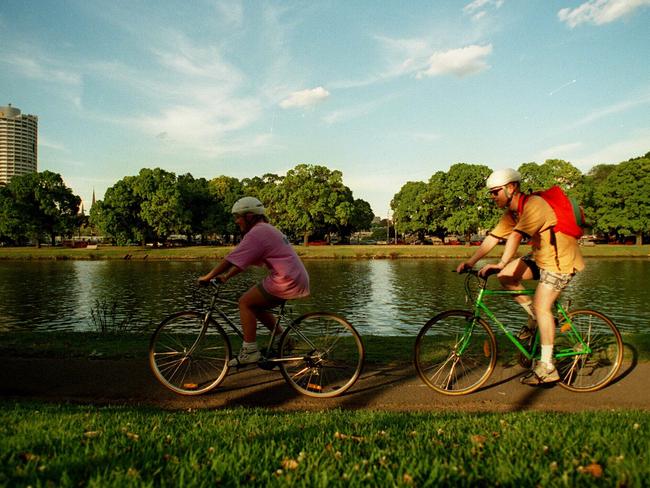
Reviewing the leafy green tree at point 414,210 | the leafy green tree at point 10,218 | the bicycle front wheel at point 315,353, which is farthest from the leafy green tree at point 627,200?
the leafy green tree at point 10,218

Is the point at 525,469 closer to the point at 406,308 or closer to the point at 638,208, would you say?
the point at 406,308

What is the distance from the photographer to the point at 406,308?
19.2 m

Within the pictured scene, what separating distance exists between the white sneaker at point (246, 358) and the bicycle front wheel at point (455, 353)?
1.83 m

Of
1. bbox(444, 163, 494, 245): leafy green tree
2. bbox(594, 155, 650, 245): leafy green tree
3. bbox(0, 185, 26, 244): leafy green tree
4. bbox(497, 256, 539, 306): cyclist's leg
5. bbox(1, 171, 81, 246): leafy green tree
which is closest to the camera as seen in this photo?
bbox(497, 256, 539, 306): cyclist's leg

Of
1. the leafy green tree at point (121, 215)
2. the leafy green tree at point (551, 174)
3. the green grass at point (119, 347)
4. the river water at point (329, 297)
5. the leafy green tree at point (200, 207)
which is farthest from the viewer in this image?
the leafy green tree at point (200, 207)

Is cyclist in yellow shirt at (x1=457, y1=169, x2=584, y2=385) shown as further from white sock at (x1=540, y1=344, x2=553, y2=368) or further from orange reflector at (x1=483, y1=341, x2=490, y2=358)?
orange reflector at (x1=483, y1=341, x2=490, y2=358)

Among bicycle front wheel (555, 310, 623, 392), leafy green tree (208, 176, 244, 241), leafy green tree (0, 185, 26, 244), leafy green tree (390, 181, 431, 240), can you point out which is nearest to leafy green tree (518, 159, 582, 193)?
leafy green tree (390, 181, 431, 240)

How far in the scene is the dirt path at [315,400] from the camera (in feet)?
16.6

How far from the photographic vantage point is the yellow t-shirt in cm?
511

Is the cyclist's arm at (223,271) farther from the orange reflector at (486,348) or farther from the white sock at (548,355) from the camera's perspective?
the white sock at (548,355)

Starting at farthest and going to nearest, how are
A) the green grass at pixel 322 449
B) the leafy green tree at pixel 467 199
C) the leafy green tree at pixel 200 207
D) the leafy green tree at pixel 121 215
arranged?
1. the leafy green tree at pixel 200 207
2. the leafy green tree at pixel 121 215
3. the leafy green tree at pixel 467 199
4. the green grass at pixel 322 449

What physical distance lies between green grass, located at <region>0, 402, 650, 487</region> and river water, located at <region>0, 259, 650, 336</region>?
308 inches

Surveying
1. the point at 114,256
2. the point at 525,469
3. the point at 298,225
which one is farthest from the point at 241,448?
the point at 298,225

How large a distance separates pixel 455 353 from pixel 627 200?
67.4 meters
